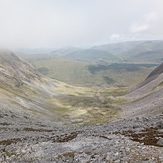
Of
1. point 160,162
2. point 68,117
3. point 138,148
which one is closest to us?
point 160,162

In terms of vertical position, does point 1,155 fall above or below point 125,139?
below

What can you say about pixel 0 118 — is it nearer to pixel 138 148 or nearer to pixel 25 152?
pixel 25 152

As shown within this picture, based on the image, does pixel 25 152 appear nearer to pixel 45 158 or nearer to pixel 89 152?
pixel 45 158

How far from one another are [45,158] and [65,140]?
21.6 ft

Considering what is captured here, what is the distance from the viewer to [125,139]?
117 ft

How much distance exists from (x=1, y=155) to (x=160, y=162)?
912 inches

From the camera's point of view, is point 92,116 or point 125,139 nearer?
point 125,139

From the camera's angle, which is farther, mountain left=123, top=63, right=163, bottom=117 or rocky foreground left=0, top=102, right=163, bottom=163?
mountain left=123, top=63, right=163, bottom=117

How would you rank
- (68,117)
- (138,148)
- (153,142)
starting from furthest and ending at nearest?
(68,117) → (153,142) → (138,148)

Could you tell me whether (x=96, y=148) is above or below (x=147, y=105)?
above

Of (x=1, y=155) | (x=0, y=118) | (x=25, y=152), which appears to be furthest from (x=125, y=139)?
(x=0, y=118)

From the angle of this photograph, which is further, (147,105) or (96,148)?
(147,105)

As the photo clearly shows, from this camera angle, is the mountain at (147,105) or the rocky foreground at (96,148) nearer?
the rocky foreground at (96,148)

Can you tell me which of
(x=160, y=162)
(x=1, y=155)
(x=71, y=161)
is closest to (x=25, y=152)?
(x=1, y=155)
